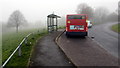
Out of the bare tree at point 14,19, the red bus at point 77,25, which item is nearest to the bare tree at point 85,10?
the bare tree at point 14,19

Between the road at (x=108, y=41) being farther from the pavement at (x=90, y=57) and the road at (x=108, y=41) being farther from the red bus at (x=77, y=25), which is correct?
the red bus at (x=77, y=25)

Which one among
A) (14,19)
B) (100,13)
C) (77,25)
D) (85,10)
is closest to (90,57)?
(77,25)

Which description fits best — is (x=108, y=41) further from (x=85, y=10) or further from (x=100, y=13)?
(x=100, y=13)

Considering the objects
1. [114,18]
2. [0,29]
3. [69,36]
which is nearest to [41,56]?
[69,36]

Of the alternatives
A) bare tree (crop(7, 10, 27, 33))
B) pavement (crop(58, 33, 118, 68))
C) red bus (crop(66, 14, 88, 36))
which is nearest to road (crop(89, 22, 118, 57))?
pavement (crop(58, 33, 118, 68))

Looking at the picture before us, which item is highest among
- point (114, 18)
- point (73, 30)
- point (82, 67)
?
point (114, 18)

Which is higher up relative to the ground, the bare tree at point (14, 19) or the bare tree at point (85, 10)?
the bare tree at point (85, 10)

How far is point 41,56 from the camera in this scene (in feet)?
27.1

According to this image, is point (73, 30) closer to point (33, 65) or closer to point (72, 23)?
point (72, 23)

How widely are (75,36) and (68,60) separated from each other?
9813 millimetres

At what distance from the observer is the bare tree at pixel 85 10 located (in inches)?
2484

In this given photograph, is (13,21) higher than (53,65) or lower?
higher

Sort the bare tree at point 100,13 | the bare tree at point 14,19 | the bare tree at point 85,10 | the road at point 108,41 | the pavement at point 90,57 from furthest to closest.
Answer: the bare tree at point 100,13 → the bare tree at point 85,10 → the bare tree at point 14,19 → the road at point 108,41 → the pavement at point 90,57

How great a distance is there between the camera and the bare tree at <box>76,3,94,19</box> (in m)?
63.1
